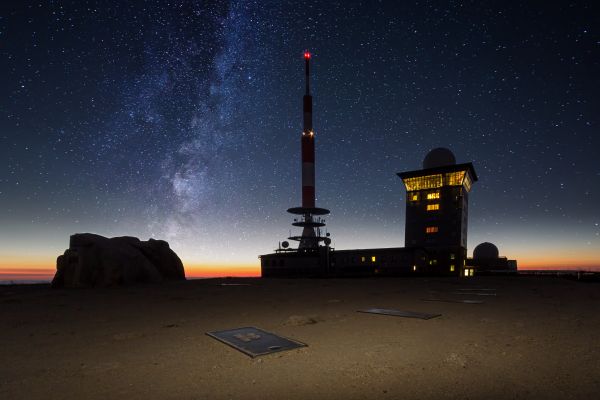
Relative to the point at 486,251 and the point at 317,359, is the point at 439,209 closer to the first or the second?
the point at 486,251

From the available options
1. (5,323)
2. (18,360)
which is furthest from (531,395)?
(5,323)

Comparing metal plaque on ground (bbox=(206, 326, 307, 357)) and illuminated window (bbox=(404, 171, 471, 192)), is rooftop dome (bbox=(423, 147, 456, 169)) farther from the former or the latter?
metal plaque on ground (bbox=(206, 326, 307, 357))

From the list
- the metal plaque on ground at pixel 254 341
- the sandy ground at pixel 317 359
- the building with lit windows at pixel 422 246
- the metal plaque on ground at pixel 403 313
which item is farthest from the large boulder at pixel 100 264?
the building with lit windows at pixel 422 246

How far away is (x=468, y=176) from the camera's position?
6209 cm

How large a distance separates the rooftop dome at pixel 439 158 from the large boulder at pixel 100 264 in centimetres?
5494

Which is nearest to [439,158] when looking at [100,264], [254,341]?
[100,264]

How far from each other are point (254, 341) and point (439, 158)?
64483 mm

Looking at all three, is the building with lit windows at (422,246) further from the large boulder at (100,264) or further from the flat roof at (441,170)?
the large boulder at (100,264)

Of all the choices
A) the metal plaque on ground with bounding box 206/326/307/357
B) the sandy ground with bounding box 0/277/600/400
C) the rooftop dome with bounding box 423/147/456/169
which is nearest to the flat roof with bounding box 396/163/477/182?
the rooftop dome with bounding box 423/147/456/169

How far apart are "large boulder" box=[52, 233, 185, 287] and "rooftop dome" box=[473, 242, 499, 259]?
220 feet

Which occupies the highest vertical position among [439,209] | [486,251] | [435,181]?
→ [435,181]

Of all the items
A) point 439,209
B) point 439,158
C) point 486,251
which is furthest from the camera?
point 486,251

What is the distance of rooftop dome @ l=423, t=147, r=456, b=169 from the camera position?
6211 centimetres

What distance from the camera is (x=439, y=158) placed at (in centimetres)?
6272
